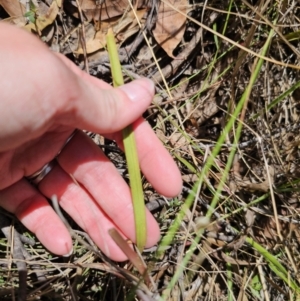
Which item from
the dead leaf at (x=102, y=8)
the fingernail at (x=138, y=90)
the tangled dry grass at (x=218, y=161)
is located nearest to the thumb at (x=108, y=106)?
the fingernail at (x=138, y=90)

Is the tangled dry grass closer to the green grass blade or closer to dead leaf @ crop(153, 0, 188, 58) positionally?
dead leaf @ crop(153, 0, 188, 58)

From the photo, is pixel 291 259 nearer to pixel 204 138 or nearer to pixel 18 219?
pixel 204 138

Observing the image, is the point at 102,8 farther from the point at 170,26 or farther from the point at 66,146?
the point at 66,146

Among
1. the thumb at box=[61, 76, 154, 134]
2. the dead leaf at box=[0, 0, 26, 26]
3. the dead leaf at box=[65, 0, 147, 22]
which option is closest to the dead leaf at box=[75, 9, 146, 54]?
the dead leaf at box=[65, 0, 147, 22]

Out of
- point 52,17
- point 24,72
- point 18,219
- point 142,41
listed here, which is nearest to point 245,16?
point 142,41

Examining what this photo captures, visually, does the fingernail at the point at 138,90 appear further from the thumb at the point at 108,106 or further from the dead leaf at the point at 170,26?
the dead leaf at the point at 170,26

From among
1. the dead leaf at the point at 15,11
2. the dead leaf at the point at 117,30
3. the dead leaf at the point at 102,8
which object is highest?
the dead leaf at the point at 15,11

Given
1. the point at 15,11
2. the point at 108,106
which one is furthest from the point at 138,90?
the point at 15,11

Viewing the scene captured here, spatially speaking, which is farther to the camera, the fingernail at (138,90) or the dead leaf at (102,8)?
the dead leaf at (102,8)
